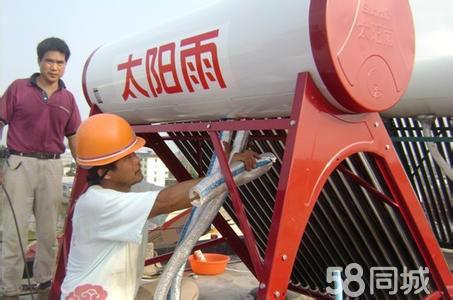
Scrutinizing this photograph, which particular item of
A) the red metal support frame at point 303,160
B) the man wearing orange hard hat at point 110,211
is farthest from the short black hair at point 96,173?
the red metal support frame at point 303,160

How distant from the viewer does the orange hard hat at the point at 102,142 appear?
7.01ft

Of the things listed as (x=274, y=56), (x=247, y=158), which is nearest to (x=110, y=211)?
(x=247, y=158)

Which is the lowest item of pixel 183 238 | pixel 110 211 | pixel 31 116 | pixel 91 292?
pixel 91 292

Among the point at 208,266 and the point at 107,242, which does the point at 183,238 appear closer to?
the point at 107,242

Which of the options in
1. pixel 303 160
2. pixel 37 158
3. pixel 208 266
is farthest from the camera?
pixel 208 266

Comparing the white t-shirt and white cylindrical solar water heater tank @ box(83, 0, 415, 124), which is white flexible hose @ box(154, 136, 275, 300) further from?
white cylindrical solar water heater tank @ box(83, 0, 415, 124)

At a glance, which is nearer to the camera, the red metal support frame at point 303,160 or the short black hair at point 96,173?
the red metal support frame at point 303,160

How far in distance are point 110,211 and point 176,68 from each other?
0.81m

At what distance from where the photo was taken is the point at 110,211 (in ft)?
6.60

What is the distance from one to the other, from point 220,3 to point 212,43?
0.25 m

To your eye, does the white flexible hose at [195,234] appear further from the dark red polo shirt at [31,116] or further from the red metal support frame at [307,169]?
the dark red polo shirt at [31,116]

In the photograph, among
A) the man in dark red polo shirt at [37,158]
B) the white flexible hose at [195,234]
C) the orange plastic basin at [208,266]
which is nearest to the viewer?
the white flexible hose at [195,234]

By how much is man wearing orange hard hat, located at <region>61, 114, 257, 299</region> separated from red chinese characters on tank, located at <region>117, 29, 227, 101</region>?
14.7 inches

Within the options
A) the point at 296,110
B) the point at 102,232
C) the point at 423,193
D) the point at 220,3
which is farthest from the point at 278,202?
the point at 423,193
